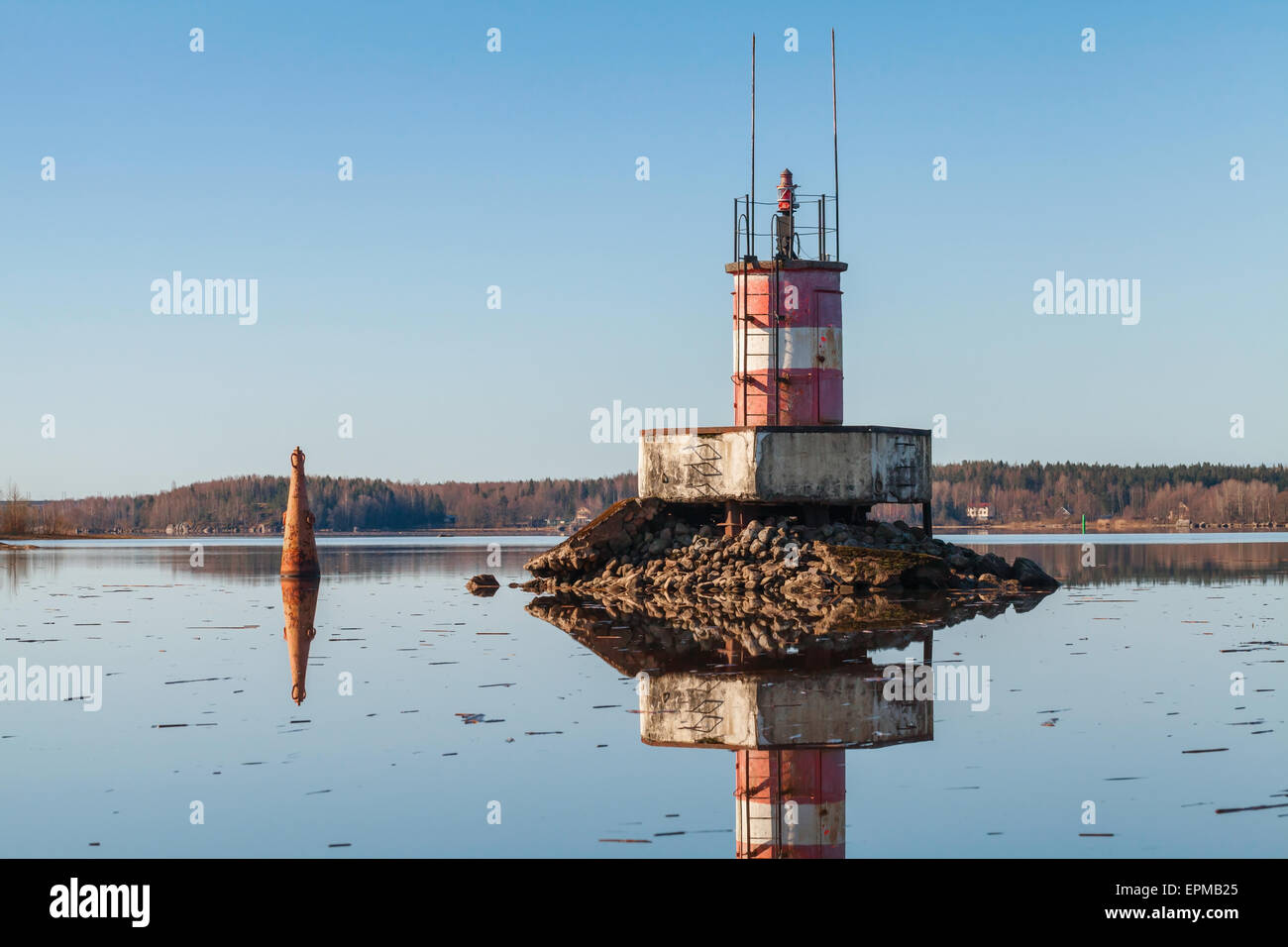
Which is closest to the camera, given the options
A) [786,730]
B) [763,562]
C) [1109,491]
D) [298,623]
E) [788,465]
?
[786,730]

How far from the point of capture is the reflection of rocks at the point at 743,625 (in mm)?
15930

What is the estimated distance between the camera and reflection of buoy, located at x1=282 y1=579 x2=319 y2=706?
14617mm

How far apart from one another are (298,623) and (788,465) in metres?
11.8

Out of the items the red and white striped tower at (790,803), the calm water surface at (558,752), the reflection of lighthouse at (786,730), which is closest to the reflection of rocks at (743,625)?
the calm water surface at (558,752)

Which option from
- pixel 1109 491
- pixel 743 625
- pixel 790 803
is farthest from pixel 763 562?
pixel 1109 491

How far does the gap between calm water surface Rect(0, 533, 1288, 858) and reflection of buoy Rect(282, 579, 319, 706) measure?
157mm

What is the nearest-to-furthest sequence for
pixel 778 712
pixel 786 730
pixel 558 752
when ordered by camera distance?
pixel 558 752 < pixel 786 730 < pixel 778 712

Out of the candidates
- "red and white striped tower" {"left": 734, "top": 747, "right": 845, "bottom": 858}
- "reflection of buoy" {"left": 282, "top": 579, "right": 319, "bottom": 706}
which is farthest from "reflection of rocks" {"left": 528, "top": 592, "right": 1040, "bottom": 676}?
"red and white striped tower" {"left": 734, "top": 747, "right": 845, "bottom": 858}

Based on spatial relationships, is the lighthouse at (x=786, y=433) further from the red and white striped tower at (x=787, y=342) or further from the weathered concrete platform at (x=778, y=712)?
the weathered concrete platform at (x=778, y=712)

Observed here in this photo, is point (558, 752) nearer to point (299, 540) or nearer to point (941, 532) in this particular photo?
point (299, 540)

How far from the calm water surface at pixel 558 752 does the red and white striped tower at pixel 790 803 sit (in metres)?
0.12

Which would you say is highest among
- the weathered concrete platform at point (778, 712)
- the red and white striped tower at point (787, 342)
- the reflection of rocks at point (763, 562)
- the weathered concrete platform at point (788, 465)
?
the red and white striped tower at point (787, 342)

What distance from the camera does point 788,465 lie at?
2894cm
